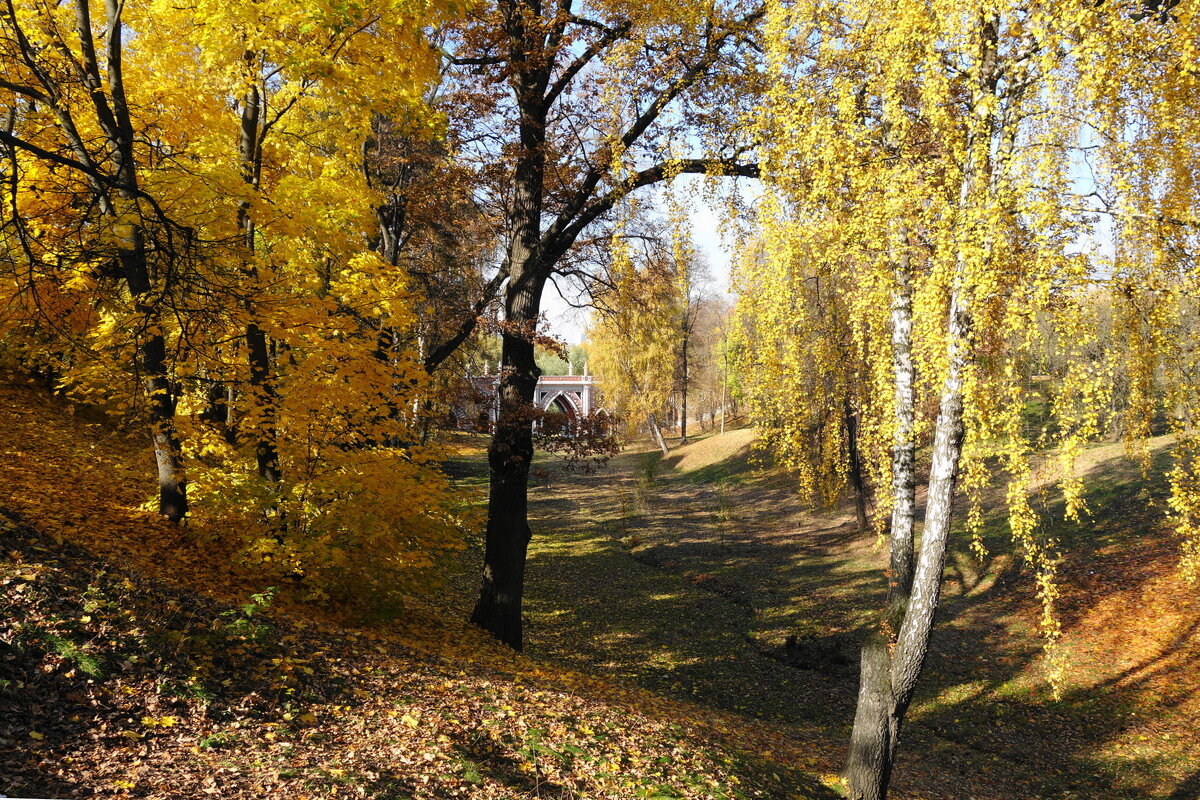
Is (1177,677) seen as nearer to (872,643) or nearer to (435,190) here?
(872,643)

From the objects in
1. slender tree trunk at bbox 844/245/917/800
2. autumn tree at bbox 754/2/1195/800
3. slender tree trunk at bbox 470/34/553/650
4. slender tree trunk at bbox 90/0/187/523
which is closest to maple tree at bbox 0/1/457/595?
slender tree trunk at bbox 90/0/187/523

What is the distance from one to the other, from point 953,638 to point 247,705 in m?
13.1

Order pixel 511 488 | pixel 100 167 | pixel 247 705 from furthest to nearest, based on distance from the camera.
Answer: pixel 511 488 → pixel 100 167 → pixel 247 705

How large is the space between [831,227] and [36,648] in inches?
305

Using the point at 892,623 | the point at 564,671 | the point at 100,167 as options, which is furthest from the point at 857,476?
the point at 100,167

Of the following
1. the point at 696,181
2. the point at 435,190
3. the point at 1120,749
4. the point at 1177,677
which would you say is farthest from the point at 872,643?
the point at 435,190

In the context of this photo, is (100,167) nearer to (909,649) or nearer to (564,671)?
(564,671)

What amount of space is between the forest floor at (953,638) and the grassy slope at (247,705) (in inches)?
125

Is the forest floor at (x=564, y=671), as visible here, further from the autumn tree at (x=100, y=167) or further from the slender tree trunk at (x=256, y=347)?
the autumn tree at (x=100, y=167)

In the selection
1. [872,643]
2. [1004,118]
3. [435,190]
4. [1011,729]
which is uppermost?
[435,190]

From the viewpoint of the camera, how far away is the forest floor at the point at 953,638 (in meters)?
9.16

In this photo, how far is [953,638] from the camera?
522 inches

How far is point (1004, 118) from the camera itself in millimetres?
6121

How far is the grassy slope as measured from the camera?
154 inches
